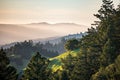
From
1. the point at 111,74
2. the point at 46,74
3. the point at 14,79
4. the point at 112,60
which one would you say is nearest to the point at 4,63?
the point at 14,79

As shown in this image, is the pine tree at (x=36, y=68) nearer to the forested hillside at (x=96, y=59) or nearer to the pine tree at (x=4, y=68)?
the forested hillside at (x=96, y=59)

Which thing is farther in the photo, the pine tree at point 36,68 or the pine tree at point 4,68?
the pine tree at point 36,68

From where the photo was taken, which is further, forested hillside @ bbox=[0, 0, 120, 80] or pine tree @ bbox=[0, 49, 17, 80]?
forested hillside @ bbox=[0, 0, 120, 80]

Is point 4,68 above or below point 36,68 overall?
above

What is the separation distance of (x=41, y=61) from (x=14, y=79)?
7.08 meters

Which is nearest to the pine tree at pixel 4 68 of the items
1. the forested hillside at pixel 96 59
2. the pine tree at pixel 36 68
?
the forested hillside at pixel 96 59

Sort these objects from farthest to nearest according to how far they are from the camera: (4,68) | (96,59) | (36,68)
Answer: (96,59) < (36,68) < (4,68)

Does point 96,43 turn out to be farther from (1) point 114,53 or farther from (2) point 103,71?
(2) point 103,71

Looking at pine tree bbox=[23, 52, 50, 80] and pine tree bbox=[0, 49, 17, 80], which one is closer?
pine tree bbox=[0, 49, 17, 80]

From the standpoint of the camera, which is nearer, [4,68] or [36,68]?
[4,68]

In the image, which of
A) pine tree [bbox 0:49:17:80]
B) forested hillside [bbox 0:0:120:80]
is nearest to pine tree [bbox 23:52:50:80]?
forested hillside [bbox 0:0:120:80]

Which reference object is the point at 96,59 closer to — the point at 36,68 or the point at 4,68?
the point at 36,68

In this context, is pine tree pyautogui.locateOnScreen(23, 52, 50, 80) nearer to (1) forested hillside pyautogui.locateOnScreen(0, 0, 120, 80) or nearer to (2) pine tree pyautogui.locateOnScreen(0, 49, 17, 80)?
(1) forested hillside pyautogui.locateOnScreen(0, 0, 120, 80)

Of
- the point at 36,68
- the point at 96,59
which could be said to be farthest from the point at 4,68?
the point at 96,59
